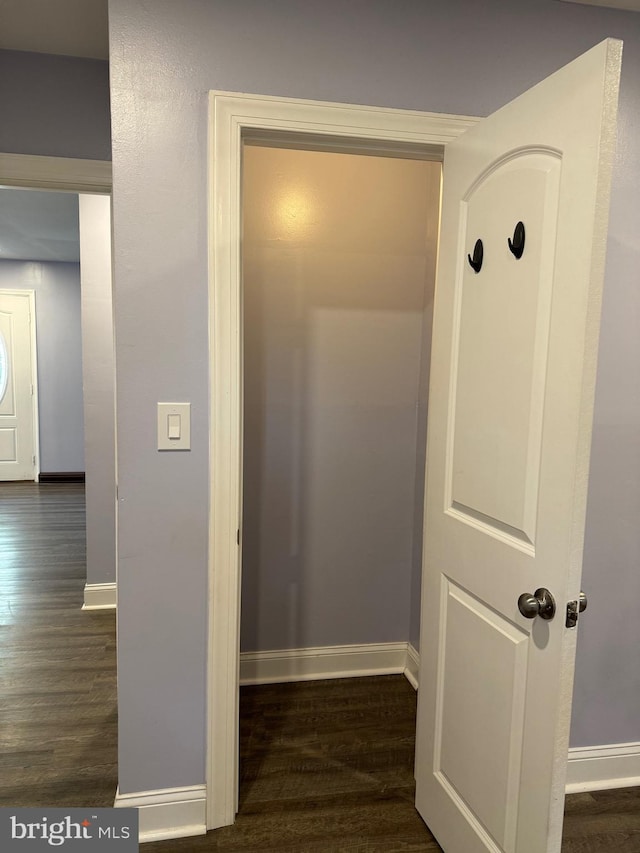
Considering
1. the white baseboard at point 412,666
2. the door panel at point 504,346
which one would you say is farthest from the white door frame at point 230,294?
the white baseboard at point 412,666

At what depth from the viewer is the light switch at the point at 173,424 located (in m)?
1.58

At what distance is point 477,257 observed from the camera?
146 centimetres

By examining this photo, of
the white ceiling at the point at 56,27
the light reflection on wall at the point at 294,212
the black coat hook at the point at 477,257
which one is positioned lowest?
the black coat hook at the point at 477,257

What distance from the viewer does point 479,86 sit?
5.42 feet

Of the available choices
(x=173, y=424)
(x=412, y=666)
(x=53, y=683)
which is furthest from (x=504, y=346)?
(x=53, y=683)

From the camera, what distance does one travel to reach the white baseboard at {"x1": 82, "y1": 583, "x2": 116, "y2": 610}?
3298 millimetres

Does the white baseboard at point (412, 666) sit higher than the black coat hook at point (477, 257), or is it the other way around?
the black coat hook at point (477, 257)

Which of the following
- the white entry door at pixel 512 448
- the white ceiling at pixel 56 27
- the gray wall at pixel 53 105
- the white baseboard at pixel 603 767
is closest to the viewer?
the white entry door at pixel 512 448

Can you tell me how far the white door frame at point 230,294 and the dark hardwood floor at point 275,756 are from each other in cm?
21

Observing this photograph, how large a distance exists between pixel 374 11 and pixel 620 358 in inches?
50.6

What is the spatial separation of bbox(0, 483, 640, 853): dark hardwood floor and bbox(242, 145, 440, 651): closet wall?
1.13ft

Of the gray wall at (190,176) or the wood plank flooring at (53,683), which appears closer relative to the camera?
the gray wall at (190,176)

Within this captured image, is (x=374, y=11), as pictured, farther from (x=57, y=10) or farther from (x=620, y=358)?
(x=620, y=358)

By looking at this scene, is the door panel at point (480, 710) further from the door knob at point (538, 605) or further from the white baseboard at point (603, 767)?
the white baseboard at point (603, 767)
